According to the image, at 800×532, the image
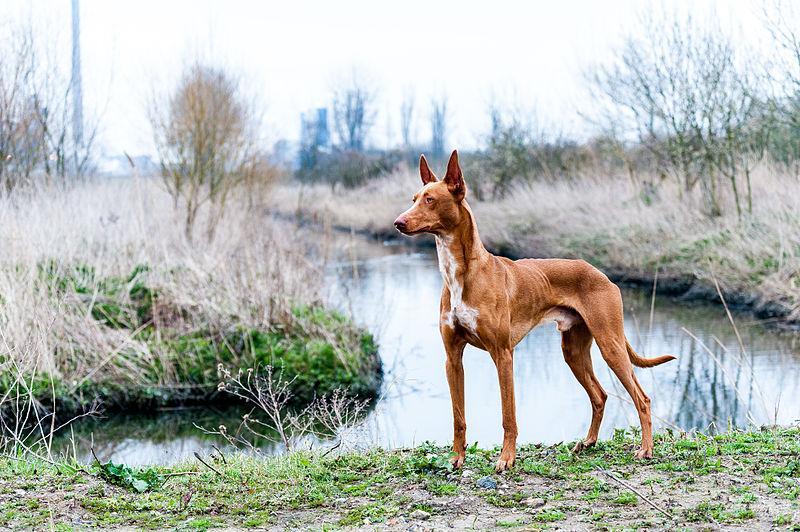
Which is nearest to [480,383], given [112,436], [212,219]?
[112,436]

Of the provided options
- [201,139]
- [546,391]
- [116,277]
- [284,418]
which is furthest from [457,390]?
[201,139]

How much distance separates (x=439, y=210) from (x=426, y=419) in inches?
195

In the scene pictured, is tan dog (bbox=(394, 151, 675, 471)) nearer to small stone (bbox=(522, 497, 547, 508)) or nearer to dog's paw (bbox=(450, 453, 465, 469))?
dog's paw (bbox=(450, 453, 465, 469))

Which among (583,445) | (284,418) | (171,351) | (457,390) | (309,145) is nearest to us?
(457,390)

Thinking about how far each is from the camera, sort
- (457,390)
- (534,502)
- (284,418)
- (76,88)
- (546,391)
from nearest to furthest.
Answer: (534,502)
(457,390)
(284,418)
(546,391)
(76,88)

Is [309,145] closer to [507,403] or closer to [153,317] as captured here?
[153,317]

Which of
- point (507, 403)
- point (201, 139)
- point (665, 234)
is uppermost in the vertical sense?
point (201, 139)

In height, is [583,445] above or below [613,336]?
below

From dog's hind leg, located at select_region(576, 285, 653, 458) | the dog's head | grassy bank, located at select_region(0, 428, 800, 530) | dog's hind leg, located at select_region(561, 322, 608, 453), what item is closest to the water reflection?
dog's hind leg, located at select_region(561, 322, 608, 453)

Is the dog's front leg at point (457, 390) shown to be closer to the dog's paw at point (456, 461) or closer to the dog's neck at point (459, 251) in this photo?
the dog's paw at point (456, 461)

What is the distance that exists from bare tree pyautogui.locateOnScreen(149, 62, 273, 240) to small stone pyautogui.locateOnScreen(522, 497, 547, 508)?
1230 centimetres

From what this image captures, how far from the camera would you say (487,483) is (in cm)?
454

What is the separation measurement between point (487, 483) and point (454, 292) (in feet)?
3.26

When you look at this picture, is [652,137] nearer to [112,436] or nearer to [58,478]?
[112,436]
